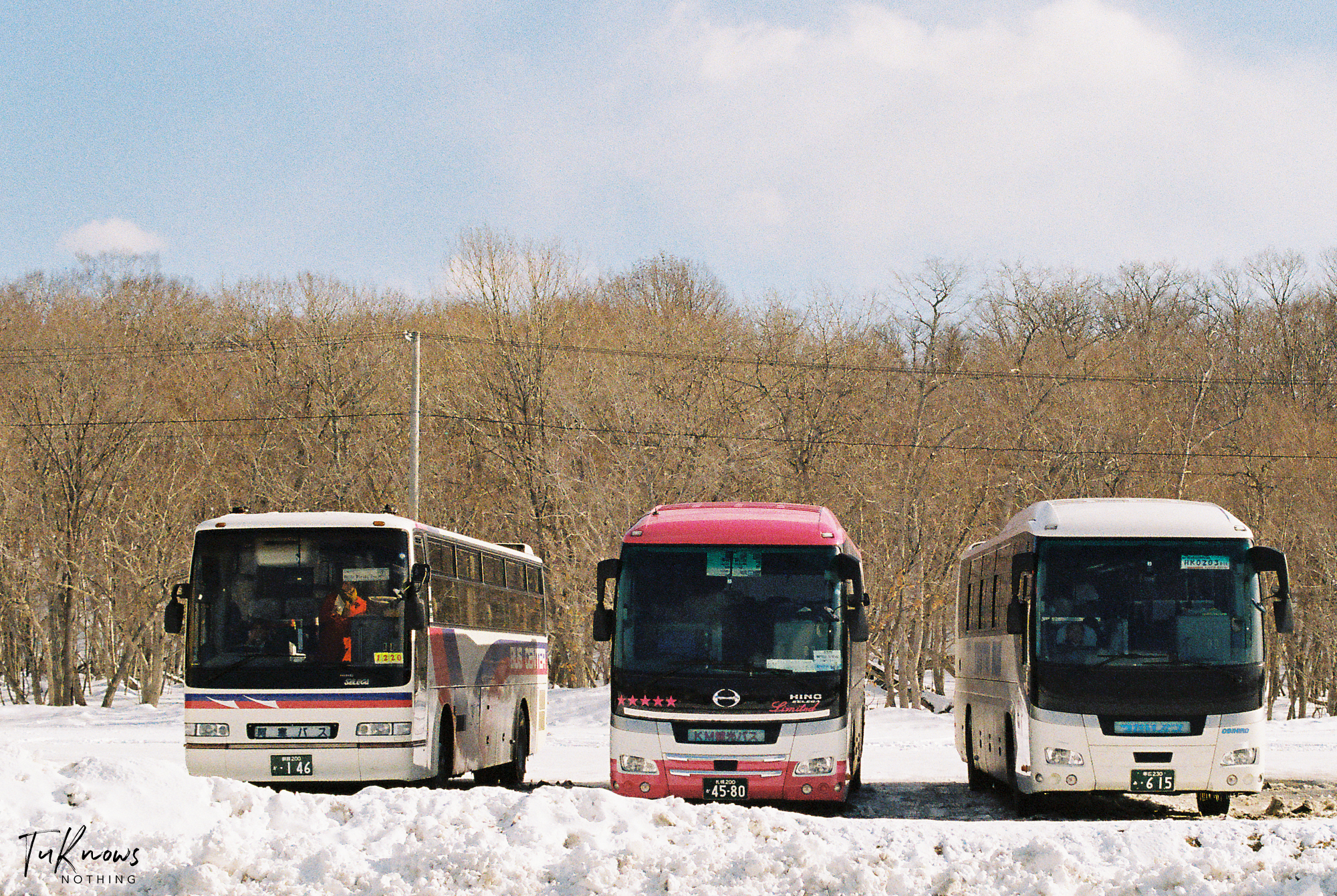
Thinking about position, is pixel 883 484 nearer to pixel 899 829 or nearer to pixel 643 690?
pixel 643 690

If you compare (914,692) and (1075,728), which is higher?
(1075,728)

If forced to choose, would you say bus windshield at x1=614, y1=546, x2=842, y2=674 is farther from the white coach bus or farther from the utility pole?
the utility pole

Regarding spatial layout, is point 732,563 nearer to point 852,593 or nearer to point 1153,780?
point 852,593

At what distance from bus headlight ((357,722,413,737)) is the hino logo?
10.3 feet

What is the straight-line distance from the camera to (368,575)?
14.5 metres

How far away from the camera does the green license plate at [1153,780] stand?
514 inches

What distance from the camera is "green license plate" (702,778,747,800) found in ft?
43.2

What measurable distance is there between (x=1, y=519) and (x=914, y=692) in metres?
29.1

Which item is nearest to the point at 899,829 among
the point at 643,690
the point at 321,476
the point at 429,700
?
the point at 643,690

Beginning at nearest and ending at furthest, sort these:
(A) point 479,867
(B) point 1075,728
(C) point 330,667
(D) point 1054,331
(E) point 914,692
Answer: (A) point 479,867, (B) point 1075,728, (C) point 330,667, (E) point 914,692, (D) point 1054,331

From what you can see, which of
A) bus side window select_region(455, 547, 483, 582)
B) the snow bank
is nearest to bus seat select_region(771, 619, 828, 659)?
the snow bank

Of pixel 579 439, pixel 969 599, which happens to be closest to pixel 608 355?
pixel 579 439

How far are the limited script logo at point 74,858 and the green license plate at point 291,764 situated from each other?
4493 millimetres

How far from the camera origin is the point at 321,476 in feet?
154
